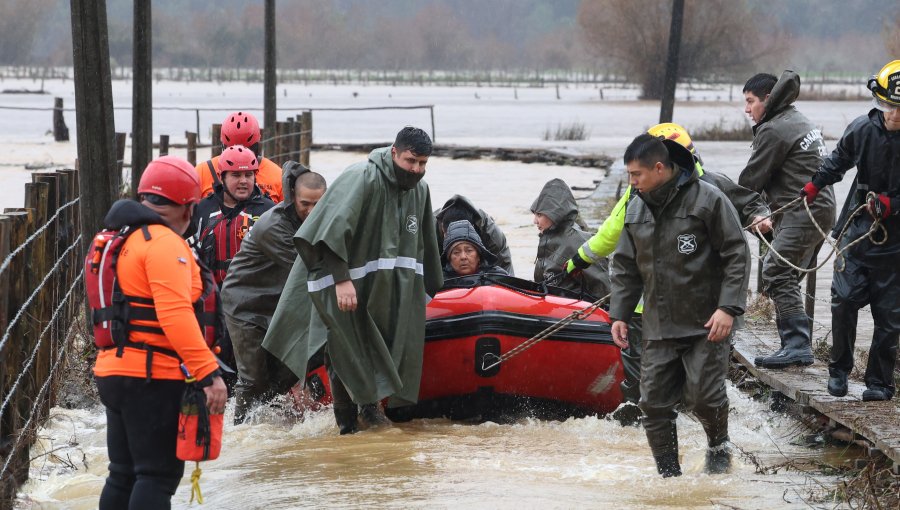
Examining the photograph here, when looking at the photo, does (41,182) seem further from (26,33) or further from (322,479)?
(26,33)

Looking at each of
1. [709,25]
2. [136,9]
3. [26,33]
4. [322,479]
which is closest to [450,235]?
[322,479]

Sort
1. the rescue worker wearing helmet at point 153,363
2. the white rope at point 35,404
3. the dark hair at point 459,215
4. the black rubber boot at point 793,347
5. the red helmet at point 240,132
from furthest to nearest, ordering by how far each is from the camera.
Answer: the red helmet at point 240,132, the dark hair at point 459,215, the black rubber boot at point 793,347, the white rope at point 35,404, the rescue worker wearing helmet at point 153,363

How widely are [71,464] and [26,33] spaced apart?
456 ft

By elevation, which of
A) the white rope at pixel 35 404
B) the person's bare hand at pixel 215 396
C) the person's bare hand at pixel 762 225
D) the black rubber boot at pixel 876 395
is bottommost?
the white rope at pixel 35 404

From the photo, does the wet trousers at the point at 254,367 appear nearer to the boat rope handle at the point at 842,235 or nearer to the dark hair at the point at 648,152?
the dark hair at the point at 648,152

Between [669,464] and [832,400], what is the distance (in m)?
1.19

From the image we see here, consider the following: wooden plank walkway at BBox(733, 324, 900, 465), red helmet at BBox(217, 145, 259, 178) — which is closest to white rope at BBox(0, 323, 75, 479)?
red helmet at BBox(217, 145, 259, 178)

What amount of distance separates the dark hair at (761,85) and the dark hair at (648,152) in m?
2.22

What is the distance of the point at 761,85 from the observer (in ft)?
26.2

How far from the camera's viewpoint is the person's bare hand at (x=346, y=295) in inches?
265

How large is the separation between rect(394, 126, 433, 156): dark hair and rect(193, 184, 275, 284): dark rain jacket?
1311mm

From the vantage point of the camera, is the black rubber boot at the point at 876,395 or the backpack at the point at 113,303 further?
the black rubber boot at the point at 876,395

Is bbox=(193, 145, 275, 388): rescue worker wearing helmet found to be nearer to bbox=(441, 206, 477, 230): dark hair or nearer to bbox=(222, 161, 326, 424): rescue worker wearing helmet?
bbox=(222, 161, 326, 424): rescue worker wearing helmet

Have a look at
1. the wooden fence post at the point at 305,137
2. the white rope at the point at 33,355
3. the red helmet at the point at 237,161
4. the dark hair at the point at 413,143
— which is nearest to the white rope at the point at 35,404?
the white rope at the point at 33,355
